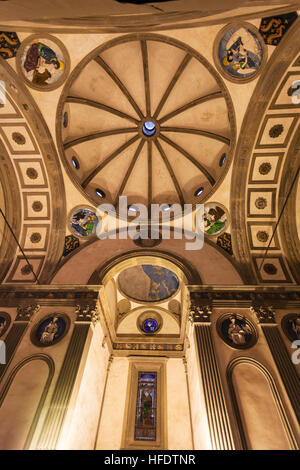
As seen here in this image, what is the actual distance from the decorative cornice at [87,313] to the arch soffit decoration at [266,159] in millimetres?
6637

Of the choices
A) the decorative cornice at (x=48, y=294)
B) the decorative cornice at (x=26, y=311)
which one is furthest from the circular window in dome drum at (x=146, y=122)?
the decorative cornice at (x=26, y=311)

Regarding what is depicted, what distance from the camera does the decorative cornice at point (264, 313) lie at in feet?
32.6

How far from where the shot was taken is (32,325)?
10.3 m

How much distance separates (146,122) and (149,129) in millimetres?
432

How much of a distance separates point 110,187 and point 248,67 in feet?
28.9

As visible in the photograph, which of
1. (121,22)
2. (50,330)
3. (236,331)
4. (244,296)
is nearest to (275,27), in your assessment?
(121,22)

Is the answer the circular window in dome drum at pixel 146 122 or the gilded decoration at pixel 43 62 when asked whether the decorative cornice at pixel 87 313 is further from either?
the gilded decoration at pixel 43 62

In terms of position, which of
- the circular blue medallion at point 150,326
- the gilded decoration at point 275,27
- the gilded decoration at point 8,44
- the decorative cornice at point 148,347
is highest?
the gilded decoration at point 8,44

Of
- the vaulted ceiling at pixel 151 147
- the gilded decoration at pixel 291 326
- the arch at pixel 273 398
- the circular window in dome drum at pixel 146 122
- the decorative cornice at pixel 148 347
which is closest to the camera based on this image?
the arch at pixel 273 398

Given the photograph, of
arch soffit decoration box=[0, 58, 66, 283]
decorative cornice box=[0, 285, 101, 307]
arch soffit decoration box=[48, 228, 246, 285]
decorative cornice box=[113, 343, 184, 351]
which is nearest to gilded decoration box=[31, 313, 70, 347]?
decorative cornice box=[0, 285, 101, 307]

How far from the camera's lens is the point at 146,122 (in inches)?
581

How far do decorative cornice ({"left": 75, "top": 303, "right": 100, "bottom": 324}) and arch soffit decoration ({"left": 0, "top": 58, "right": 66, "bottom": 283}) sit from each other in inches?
99.1

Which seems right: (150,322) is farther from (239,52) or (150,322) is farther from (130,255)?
(239,52)

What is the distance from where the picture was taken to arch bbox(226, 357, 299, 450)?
7.29 metres
